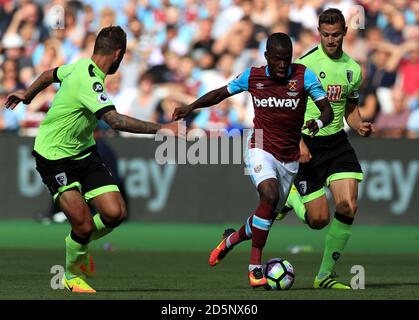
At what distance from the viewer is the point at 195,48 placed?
21.9 meters

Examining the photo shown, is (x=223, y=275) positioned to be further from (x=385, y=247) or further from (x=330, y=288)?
(x=385, y=247)

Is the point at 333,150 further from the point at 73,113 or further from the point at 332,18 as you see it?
the point at 73,113

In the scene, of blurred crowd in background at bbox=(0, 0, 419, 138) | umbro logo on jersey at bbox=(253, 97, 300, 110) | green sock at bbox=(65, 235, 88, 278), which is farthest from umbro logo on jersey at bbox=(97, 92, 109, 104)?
blurred crowd in background at bbox=(0, 0, 419, 138)

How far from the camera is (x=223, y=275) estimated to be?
43.4 feet

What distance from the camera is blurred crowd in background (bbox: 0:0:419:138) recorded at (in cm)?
2077

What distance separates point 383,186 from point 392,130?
1067mm

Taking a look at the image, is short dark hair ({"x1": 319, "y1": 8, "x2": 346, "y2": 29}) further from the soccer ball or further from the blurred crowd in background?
the blurred crowd in background

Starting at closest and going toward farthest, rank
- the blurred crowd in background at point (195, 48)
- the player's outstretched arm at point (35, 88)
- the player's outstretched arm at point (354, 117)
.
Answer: the player's outstretched arm at point (35, 88) → the player's outstretched arm at point (354, 117) → the blurred crowd in background at point (195, 48)

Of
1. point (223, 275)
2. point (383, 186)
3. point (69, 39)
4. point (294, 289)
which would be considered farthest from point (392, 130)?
point (294, 289)

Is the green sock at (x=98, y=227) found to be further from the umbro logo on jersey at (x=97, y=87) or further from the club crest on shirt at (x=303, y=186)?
the club crest on shirt at (x=303, y=186)

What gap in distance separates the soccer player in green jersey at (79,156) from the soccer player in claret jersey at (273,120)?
921 millimetres

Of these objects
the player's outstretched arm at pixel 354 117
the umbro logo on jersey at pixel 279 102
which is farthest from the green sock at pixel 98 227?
the player's outstretched arm at pixel 354 117

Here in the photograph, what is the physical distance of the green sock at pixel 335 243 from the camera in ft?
39.4

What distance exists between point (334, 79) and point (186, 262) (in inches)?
143
